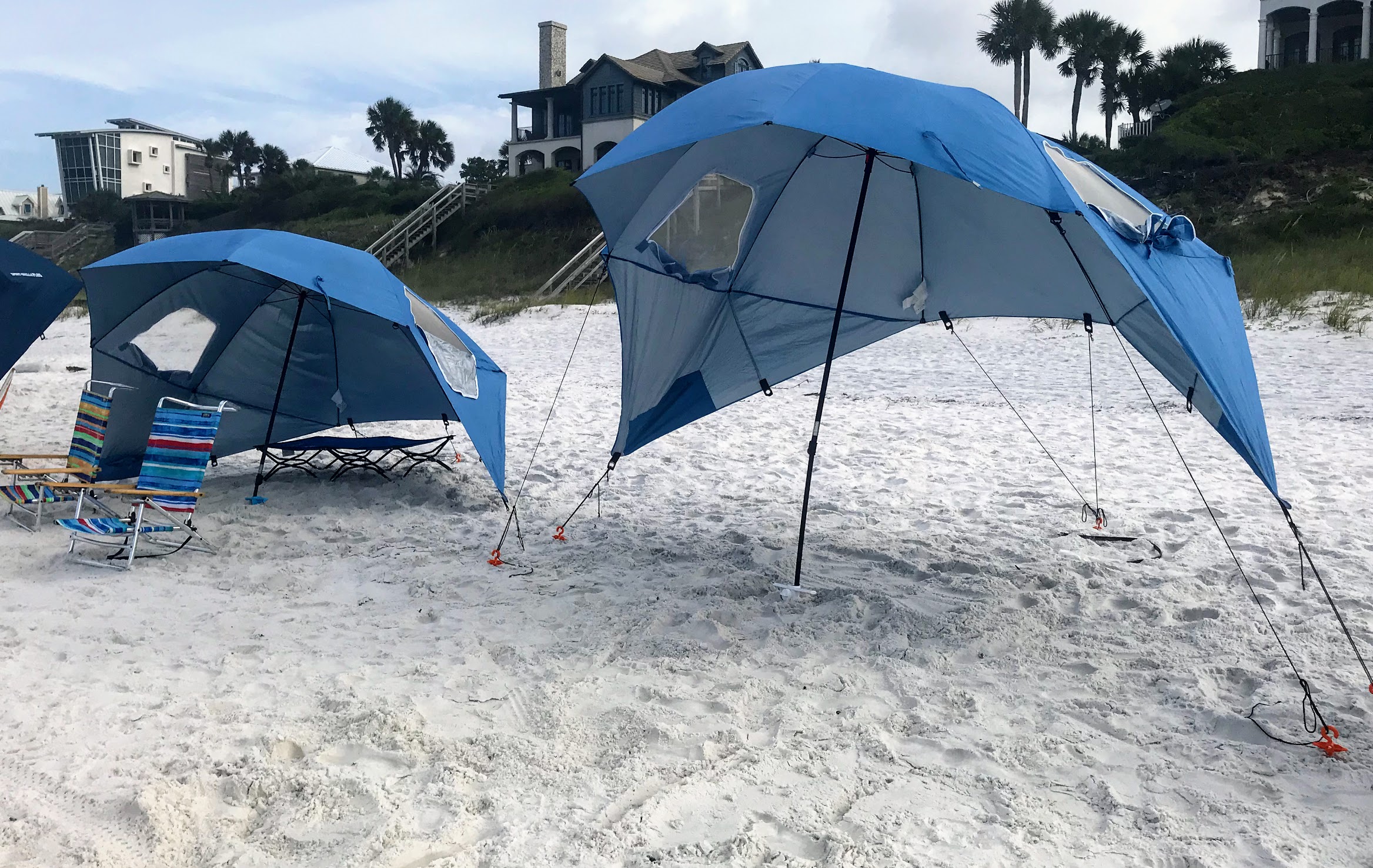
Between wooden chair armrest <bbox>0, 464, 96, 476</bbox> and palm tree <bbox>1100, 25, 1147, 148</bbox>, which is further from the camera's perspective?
palm tree <bbox>1100, 25, 1147, 148</bbox>

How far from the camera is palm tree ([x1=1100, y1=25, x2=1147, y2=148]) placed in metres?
35.1

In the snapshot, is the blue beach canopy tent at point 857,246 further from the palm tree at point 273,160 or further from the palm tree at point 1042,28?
the palm tree at point 273,160

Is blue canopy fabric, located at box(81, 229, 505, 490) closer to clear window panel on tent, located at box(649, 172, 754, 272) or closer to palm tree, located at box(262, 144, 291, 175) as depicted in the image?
clear window panel on tent, located at box(649, 172, 754, 272)

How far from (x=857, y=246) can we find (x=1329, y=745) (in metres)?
3.47

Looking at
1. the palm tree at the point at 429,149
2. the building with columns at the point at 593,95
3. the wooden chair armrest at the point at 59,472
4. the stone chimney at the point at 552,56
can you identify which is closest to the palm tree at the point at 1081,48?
the building with columns at the point at 593,95

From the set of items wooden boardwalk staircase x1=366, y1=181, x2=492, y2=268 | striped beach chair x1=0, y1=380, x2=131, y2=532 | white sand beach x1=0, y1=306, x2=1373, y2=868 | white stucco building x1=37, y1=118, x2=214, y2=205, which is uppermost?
white stucco building x1=37, y1=118, x2=214, y2=205

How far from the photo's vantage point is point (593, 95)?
36.6 meters

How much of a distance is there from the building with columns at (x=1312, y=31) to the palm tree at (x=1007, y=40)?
8006mm

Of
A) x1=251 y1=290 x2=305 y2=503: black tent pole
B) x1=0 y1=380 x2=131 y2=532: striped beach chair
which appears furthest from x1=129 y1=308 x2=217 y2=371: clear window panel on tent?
x1=251 y1=290 x2=305 y2=503: black tent pole

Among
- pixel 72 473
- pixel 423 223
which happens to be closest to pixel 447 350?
pixel 72 473

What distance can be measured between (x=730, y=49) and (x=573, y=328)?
25.0 m

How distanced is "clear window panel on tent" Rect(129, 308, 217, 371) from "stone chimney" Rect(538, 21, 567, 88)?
3356cm

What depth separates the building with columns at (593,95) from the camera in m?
36.0

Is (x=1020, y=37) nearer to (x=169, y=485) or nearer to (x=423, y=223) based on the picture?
(x=423, y=223)
